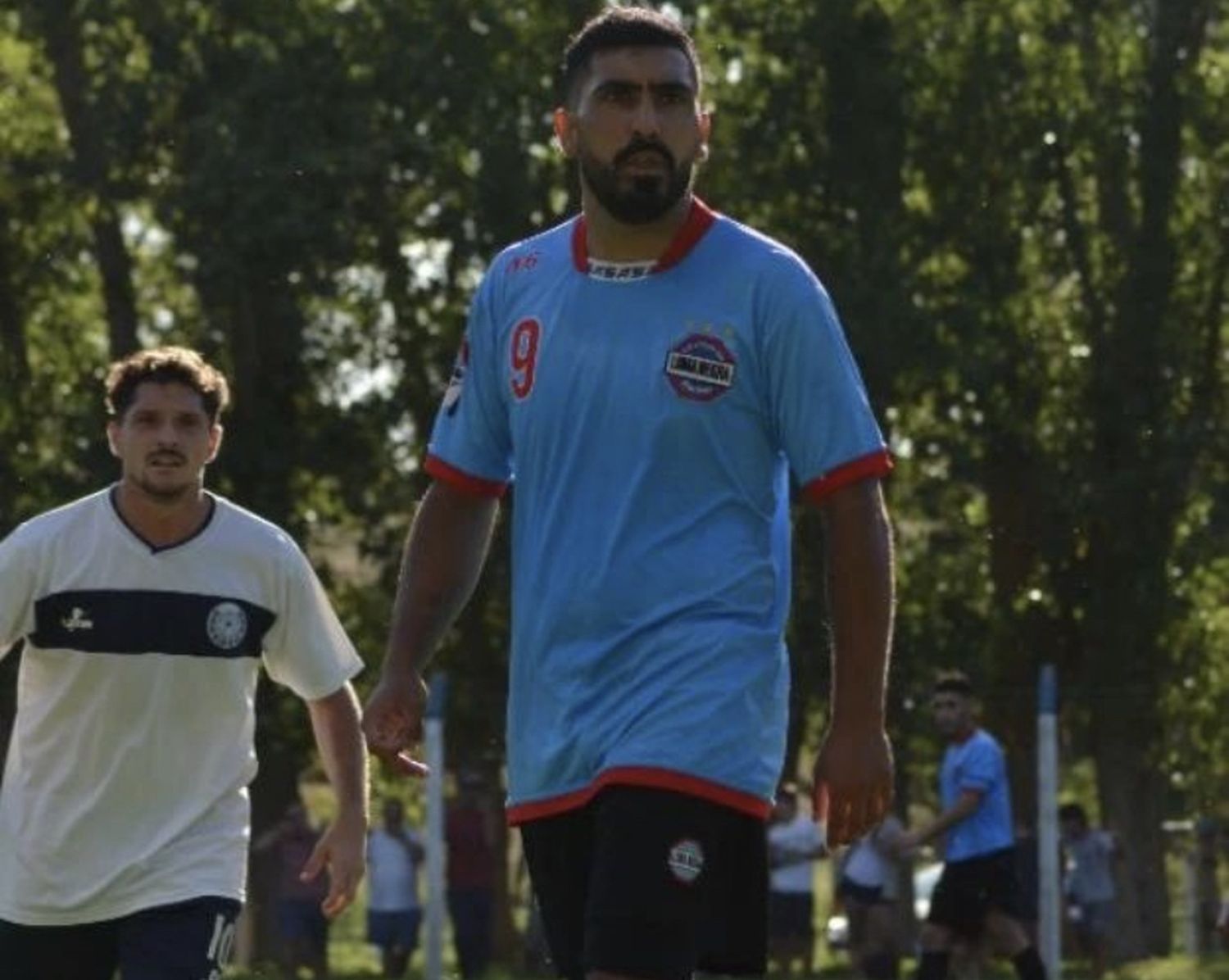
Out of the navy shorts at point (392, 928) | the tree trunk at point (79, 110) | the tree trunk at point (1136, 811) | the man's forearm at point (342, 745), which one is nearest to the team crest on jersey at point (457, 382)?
the man's forearm at point (342, 745)

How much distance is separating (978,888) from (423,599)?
12611 millimetres

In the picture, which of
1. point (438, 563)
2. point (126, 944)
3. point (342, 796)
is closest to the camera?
point (438, 563)

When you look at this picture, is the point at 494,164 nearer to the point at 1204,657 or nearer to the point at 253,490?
the point at 253,490

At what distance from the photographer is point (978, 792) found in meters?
17.6

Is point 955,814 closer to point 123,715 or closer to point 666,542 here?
point 123,715

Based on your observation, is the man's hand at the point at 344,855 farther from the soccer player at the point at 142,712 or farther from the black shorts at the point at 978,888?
the black shorts at the point at 978,888

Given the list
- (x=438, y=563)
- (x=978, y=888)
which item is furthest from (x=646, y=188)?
(x=978, y=888)

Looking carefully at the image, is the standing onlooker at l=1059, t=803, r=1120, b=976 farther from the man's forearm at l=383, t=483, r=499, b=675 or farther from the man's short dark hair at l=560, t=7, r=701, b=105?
the man's short dark hair at l=560, t=7, r=701, b=105

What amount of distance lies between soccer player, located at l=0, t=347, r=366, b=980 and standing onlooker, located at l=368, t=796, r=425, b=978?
16.9m

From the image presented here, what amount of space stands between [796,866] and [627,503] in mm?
18781

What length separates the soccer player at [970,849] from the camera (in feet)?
57.7

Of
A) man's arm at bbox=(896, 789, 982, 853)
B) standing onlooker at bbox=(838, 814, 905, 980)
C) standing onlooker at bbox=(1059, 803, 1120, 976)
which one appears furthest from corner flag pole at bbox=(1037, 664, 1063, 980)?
standing onlooker at bbox=(1059, 803, 1120, 976)

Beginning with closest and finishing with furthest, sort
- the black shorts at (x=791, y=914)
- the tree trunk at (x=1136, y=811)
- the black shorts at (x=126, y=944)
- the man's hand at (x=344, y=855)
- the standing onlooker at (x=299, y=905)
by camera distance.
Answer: the black shorts at (x=126, y=944), the man's hand at (x=344, y=855), the black shorts at (x=791, y=914), the standing onlooker at (x=299, y=905), the tree trunk at (x=1136, y=811)

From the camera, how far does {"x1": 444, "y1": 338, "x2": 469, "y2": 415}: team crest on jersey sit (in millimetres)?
5883
